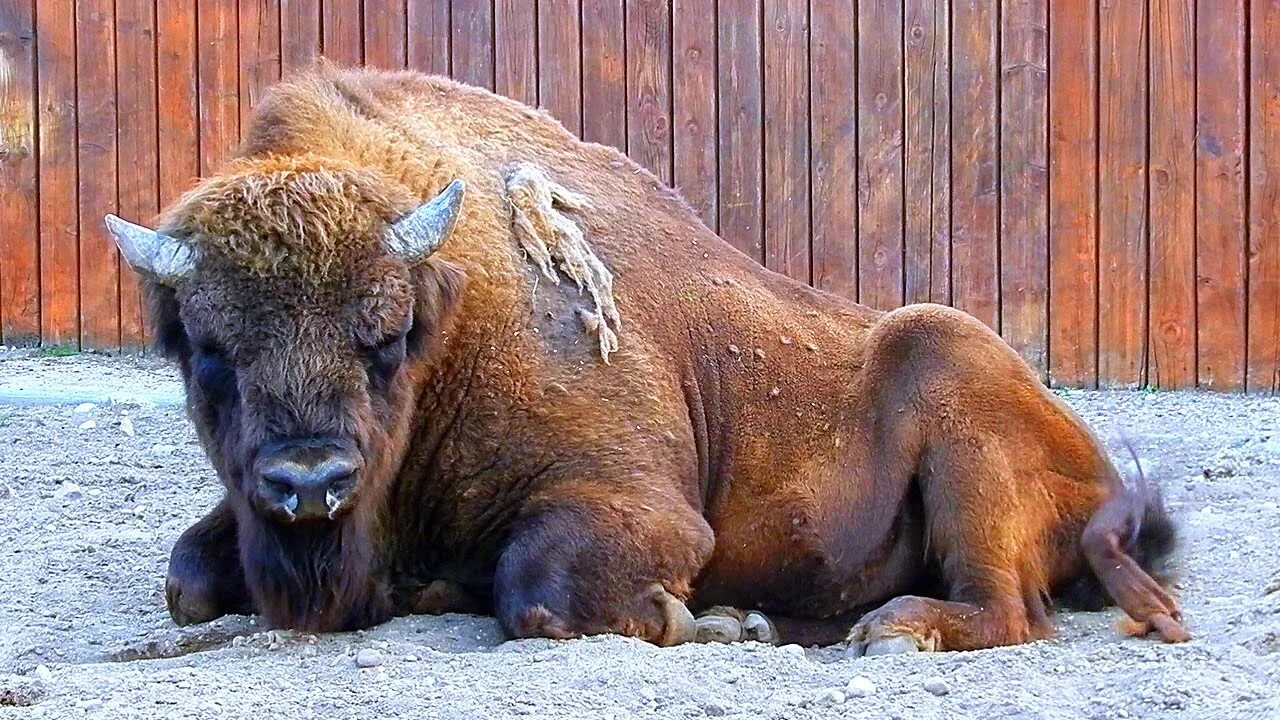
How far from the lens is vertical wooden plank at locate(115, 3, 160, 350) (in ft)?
30.2

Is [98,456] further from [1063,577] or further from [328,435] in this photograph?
[1063,577]

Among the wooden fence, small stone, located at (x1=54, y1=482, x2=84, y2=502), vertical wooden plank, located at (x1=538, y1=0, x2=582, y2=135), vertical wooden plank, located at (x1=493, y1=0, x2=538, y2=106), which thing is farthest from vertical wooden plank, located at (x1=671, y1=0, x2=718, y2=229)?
small stone, located at (x1=54, y1=482, x2=84, y2=502)

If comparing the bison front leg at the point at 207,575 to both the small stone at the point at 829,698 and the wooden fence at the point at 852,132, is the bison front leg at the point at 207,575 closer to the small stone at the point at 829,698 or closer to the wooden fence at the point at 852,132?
the small stone at the point at 829,698

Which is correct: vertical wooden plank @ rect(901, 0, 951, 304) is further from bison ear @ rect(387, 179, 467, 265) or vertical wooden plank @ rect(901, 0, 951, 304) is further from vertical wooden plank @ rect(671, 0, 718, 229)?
bison ear @ rect(387, 179, 467, 265)

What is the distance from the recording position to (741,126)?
895 centimetres

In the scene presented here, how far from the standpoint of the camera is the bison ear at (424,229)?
174 inches

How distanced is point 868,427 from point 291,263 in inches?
77.6

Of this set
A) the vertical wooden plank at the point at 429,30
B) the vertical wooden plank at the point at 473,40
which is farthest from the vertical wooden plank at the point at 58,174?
the vertical wooden plank at the point at 473,40

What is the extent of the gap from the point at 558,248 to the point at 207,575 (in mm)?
1399

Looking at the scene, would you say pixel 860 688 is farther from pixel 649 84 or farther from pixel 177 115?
pixel 177 115

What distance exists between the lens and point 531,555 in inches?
180

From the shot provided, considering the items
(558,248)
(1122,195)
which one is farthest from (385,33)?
(558,248)

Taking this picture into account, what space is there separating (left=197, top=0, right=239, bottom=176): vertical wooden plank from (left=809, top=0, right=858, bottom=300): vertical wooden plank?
307cm

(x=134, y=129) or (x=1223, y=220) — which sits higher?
(x=134, y=129)
